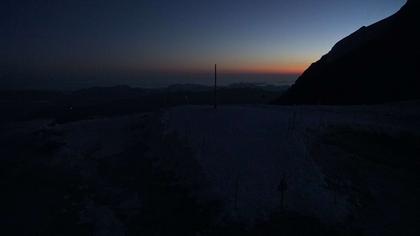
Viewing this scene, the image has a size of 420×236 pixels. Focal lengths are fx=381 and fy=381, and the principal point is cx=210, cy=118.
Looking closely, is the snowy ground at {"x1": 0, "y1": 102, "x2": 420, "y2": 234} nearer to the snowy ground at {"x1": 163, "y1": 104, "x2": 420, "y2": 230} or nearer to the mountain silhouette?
the snowy ground at {"x1": 163, "y1": 104, "x2": 420, "y2": 230}

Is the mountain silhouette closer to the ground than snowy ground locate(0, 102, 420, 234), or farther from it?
farther from it

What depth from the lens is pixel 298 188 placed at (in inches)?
840

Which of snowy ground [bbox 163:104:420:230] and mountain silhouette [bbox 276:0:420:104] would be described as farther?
mountain silhouette [bbox 276:0:420:104]

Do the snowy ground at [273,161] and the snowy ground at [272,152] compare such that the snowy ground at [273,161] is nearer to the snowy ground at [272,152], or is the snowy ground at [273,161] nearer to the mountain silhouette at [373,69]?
the snowy ground at [272,152]

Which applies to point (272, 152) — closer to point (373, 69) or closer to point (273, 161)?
point (273, 161)

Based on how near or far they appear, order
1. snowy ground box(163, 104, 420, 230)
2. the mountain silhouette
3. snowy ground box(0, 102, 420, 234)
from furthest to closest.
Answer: the mountain silhouette, snowy ground box(163, 104, 420, 230), snowy ground box(0, 102, 420, 234)

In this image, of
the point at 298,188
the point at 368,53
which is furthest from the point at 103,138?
the point at 368,53

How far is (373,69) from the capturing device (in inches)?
2206

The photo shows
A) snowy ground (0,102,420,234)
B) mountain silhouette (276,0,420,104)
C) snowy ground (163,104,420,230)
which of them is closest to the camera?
snowy ground (0,102,420,234)

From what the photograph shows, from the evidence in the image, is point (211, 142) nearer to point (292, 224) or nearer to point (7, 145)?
point (292, 224)

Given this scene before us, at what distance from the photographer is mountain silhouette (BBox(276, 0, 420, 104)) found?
50.7 metres

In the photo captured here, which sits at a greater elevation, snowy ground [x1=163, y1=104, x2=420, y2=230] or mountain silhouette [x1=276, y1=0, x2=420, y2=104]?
mountain silhouette [x1=276, y1=0, x2=420, y2=104]

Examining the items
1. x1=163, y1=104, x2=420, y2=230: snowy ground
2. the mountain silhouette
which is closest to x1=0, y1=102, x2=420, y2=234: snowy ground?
x1=163, y1=104, x2=420, y2=230: snowy ground

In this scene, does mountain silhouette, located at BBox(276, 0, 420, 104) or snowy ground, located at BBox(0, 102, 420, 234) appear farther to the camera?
mountain silhouette, located at BBox(276, 0, 420, 104)
